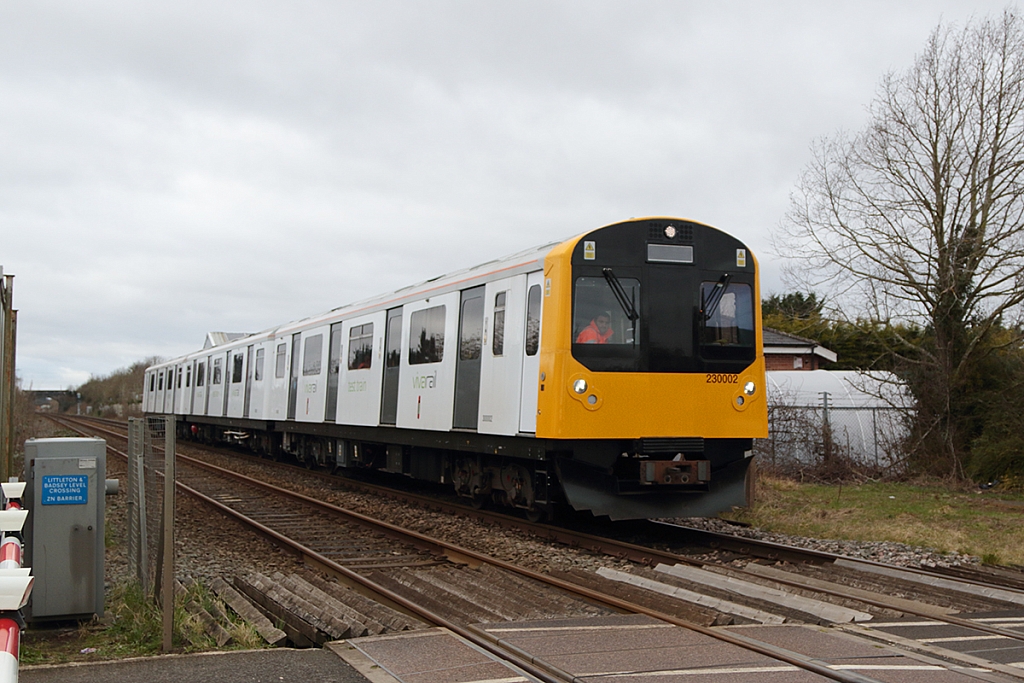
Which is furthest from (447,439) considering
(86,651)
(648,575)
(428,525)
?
(86,651)

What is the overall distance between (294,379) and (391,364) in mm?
6137

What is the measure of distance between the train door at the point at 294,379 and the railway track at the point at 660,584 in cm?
876

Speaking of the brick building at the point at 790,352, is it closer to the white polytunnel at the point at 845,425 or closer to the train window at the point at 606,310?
the white polytunnel at the point at 845,425

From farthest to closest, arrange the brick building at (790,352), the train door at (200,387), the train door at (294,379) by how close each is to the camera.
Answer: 1. the brick building at (790,352)
2. the train door at (200,387)
3. the train door at (294,379)

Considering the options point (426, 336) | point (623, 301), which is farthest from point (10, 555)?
point (426, 336)

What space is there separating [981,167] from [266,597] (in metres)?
17.0

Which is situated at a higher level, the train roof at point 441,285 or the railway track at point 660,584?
the train roof at point 441,285

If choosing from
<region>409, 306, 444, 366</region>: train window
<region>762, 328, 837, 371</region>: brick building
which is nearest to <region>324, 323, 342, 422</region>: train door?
<region>409, 306, 444, 366</region>: train window

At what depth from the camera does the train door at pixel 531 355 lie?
984 centimetres

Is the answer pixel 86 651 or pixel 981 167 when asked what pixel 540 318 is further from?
pixel 981 167

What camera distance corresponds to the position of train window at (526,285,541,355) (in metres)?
9.93

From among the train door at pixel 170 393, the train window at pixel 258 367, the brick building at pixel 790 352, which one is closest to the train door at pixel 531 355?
the train window at pixel 258 367

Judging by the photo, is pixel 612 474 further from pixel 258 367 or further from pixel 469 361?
pixel 258 367

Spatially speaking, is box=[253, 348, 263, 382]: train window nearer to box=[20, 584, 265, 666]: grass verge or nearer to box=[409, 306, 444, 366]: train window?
box=[409, 306, 444, 366]: train window
